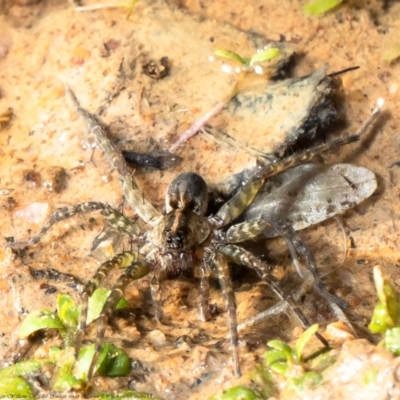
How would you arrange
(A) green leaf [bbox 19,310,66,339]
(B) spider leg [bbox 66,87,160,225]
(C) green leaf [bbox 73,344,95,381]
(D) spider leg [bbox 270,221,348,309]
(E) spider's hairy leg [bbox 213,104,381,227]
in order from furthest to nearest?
(B) spider leg [bbox 66,87,160,225] → (E) spider's hairy leg [bbox 213,104,381,227] → (D) spider leg [bbox 270,221,348,309] → (A) green leaf [bbox 19,310,66,339] → (C) green leaf [bbox 73,344,95,381]

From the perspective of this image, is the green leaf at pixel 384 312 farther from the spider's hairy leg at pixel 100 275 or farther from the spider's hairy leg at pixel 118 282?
the spider's hairy leg at pixel 100 275

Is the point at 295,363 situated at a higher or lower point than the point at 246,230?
higher

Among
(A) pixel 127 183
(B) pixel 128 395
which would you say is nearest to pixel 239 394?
(B) pixel 128 395

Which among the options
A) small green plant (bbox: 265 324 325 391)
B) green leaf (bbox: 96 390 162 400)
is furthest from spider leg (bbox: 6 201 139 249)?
small green plant (bbox: 265 324 325 391)

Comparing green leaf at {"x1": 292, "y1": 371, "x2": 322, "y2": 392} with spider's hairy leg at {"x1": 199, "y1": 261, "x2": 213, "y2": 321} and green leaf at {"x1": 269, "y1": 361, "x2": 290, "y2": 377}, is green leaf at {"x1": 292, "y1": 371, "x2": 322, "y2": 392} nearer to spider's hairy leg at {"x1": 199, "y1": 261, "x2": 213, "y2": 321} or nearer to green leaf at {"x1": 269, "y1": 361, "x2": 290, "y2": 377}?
green leaf at {"x1": 269, "y1": 361, "x2": 290, "y2": 377}

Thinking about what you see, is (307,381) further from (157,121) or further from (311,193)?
(157,121)

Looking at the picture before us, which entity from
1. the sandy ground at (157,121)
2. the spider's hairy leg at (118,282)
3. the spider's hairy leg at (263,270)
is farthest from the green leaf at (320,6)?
the spider's hairy leg at (118,282)
